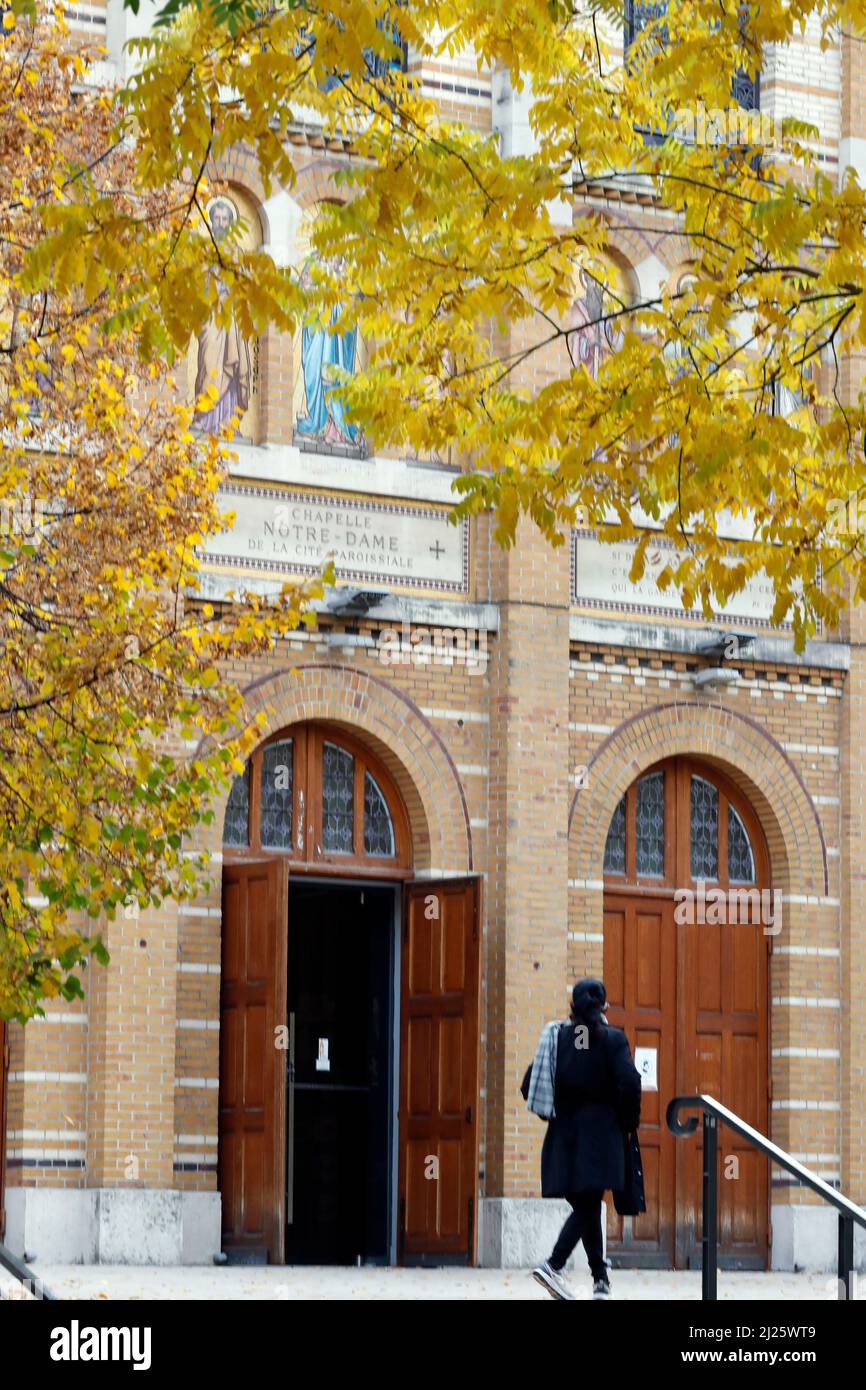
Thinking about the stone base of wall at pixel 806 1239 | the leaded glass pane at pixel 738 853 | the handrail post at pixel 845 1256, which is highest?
the leaded glass pane at pixel 738 853

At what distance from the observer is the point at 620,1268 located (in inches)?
849

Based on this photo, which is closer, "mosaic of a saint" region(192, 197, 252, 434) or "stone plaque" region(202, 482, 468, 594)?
"stone plaque" region(202, 482, 468, 594)

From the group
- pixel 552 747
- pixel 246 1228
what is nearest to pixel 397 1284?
pixel 246 1228

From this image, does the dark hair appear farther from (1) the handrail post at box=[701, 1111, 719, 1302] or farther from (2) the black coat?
(1) the handrail post at box=[701, 1111, 719, 1302]

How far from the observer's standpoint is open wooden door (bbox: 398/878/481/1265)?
20.5 m

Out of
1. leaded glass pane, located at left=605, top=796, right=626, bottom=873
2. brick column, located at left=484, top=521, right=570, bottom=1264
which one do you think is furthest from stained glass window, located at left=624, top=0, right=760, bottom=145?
leaded glass pane, located at left=605, top=796, right=626, bottom=873

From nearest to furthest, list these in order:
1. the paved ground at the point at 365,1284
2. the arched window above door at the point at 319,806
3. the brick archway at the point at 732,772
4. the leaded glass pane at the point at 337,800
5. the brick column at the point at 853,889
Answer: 1. the paved ground at the point at 365,1284
2. the arched window above door at the point at 319,806
3. the leaded glass pane at the point at 337,800
4. the brick archway at the point at 732,772
5. the brick column at the point at 853,889

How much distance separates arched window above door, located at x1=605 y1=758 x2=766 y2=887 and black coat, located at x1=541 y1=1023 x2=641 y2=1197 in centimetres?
673

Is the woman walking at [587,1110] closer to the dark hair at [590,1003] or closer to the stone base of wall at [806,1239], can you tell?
the dark hair at [590,1003]

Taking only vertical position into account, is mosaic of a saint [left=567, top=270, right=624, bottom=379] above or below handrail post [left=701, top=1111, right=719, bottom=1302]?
above

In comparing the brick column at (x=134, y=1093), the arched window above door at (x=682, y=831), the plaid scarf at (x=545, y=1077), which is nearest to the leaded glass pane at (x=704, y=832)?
the arched window above door at (x=682, y=831)

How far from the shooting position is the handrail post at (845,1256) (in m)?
11.7

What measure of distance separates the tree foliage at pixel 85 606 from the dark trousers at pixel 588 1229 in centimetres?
325
